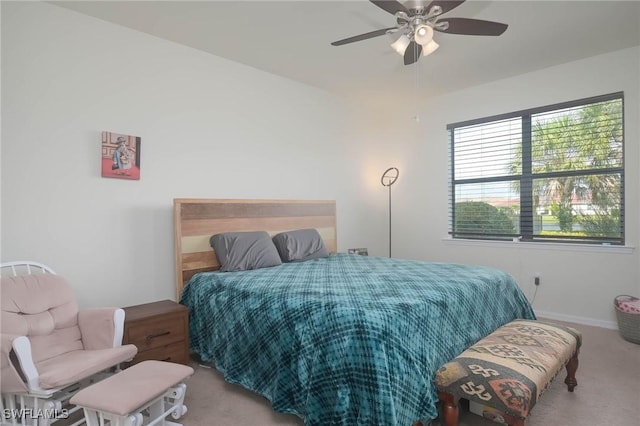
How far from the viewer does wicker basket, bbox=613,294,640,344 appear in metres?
2.99

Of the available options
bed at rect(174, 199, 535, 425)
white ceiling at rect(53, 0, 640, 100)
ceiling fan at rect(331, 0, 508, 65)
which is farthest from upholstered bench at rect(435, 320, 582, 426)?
white ceiling at rect(53, 0, 640, 100)

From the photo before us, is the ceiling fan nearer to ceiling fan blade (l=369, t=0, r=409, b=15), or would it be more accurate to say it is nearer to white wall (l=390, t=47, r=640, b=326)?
ceiling fan blade (l=369, t=0, r=409, b=15)

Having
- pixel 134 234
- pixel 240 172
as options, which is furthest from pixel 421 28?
pixel 134 234

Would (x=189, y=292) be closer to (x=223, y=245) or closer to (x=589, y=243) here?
(x=223, y=245)

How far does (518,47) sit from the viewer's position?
3.21 m

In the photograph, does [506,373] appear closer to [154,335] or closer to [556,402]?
[556,402]

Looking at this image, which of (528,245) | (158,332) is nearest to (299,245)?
(158,332)

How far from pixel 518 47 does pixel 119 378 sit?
12.7ft

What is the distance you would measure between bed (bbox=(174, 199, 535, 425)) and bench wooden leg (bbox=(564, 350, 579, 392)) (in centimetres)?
43

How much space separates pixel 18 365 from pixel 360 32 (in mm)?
3077

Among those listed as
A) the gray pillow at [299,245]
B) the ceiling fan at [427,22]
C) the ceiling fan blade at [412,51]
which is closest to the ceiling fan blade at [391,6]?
the ceiling fan at [427,22]

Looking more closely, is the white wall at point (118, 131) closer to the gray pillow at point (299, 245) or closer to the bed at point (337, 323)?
the bed at point (337, 323)

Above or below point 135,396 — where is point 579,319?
below

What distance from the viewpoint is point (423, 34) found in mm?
2293
